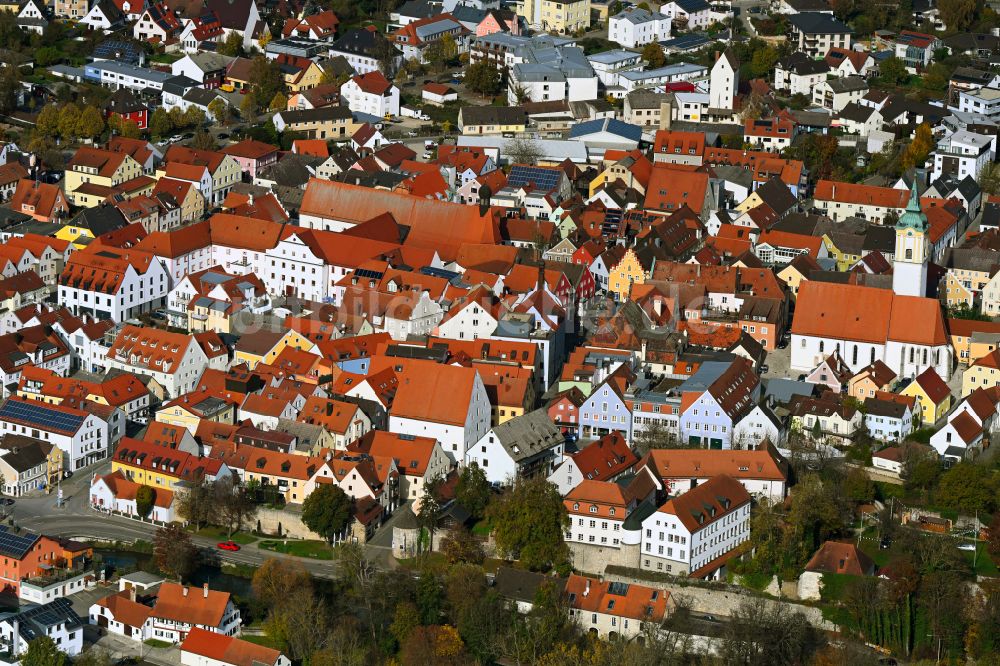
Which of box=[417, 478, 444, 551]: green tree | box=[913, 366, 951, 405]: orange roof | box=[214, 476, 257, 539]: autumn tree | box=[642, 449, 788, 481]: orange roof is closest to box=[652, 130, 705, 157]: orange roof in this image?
box=[913, 366, 951, 405]: orange roof

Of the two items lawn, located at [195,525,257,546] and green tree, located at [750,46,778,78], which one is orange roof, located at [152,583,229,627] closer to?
lawn, located at [195,525,257,546]

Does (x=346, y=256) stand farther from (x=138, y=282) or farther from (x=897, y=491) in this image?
(x=897, y=491)

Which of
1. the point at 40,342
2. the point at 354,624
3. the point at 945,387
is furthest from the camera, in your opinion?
the point at 40,342

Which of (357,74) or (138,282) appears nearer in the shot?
(138,282)

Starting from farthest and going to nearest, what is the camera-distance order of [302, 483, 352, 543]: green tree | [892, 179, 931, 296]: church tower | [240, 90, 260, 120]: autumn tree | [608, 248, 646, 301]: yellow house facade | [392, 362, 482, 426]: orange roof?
[240, 90, 260, 120]: autumn tree
[608, 248, 646, 301]: yellow house facade
[892, 179, 931, 296]: church tower
[392, 362, 482, 426]: orange roof
[302, 483, 352, 543]: green tree

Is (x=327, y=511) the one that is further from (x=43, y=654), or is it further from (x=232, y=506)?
(x=43, y=654)

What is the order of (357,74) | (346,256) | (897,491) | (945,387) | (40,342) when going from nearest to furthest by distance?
(897,491) < (945,387) < (40,342) < (346,256) < (357,74)

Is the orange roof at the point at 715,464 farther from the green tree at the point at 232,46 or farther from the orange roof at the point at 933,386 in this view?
the green tree at the point at 232,46

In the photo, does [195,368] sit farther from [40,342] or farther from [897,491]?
[897,491]

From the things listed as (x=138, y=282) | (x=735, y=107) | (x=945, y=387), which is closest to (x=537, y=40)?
(x=735, y=107)
